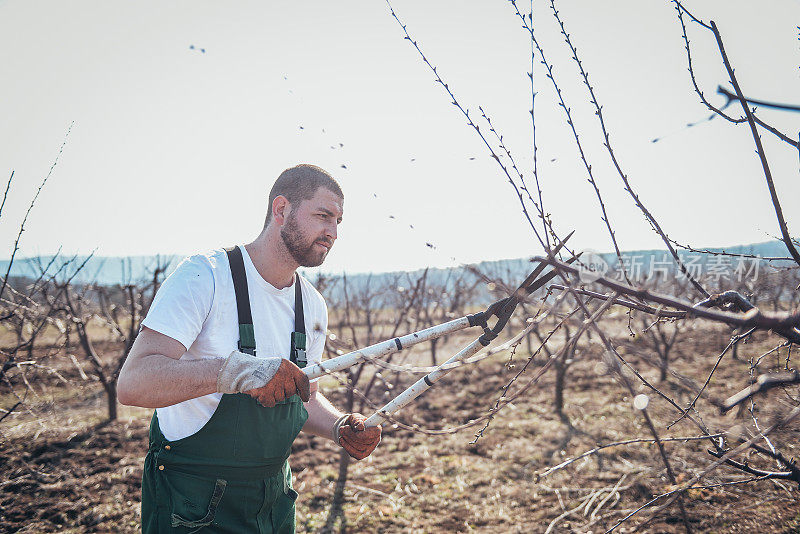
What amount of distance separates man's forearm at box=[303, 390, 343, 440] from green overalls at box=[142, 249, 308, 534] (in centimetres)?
38

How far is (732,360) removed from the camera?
32.7 ft

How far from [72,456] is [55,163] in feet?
14.7

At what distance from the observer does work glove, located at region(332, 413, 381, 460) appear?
236cm

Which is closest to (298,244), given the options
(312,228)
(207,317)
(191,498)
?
(312,228)

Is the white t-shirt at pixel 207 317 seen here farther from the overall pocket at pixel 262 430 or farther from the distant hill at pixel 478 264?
the distant hill at pixel 478 264

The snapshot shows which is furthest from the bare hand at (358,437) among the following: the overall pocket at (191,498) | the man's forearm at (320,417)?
the overall pocket at (191,498)

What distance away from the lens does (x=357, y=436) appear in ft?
7.75

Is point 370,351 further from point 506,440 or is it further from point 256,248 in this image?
point 506,440

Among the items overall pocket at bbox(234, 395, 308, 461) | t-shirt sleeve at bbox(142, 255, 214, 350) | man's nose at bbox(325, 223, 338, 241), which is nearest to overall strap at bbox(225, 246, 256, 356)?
t-shirt sleeve at bbox(142, 255, 214, 350)

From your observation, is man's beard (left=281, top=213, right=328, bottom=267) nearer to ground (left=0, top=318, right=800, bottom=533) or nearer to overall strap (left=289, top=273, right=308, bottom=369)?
overall strap (left=289, top=273, right=308, bottom=369)

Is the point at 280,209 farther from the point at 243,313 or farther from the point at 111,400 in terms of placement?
the point at 111,400

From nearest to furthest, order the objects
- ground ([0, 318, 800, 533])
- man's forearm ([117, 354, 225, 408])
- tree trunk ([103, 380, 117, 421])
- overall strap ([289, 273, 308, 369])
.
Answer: man's forearm ([117, 354, 225, 408]) < overall strap ([289, 273, 308, 369]) < ground ([0, 318, 800, 533]) < tree trunk ([103, 380, 117, 421])

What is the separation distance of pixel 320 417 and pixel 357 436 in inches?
11.3

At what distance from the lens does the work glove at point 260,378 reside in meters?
1.83
